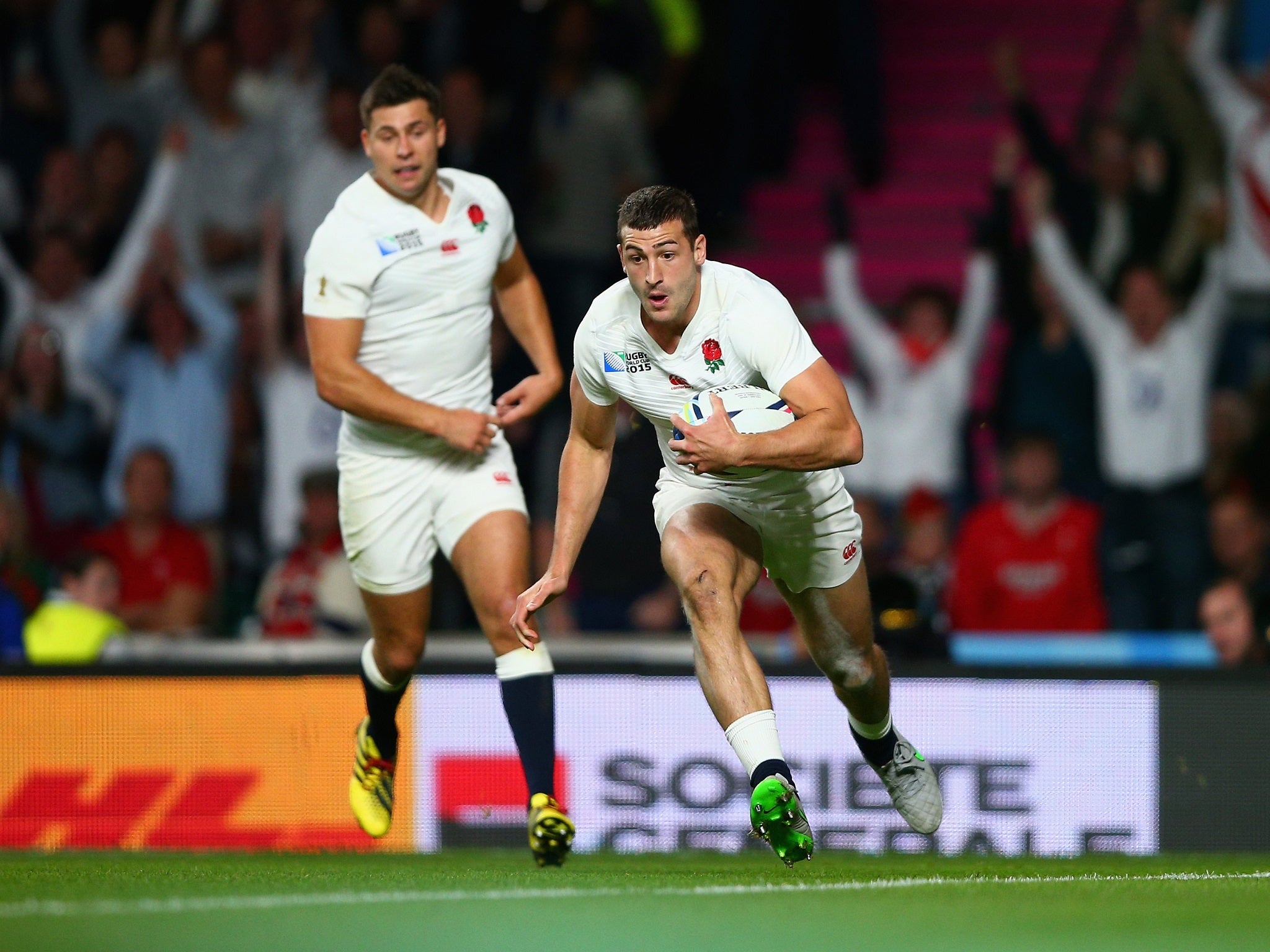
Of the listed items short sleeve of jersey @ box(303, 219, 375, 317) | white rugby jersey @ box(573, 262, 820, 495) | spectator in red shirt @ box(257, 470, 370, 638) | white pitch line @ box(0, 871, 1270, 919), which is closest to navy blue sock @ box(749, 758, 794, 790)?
white pitch line @ box(0, 871, 1270, 919)

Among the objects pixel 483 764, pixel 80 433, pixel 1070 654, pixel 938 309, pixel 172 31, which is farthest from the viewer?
pixel 172 31

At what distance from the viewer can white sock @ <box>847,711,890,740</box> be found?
6.80 meters

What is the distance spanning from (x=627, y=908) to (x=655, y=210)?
196cm

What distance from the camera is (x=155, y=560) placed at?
10562mm

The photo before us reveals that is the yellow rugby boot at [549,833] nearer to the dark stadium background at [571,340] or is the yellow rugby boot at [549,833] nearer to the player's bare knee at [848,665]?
the player's bare knee at [848,665]

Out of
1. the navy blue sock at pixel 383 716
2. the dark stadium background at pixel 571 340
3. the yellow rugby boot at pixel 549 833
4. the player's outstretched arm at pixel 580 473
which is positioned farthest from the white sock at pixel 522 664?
the dark stadium background at pixel 571 340

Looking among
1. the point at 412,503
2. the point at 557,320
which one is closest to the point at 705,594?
the point at 412,503

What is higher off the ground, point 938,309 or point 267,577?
point 938,309

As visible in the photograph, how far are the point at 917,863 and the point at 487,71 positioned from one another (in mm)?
6193

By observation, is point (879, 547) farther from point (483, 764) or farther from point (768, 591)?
point (483, 764)

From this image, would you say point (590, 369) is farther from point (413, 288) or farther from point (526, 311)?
point (526, 311)

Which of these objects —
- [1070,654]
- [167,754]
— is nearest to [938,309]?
[1070,654]

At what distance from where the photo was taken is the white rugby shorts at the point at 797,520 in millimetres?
6145

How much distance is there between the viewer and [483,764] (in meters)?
8.42
